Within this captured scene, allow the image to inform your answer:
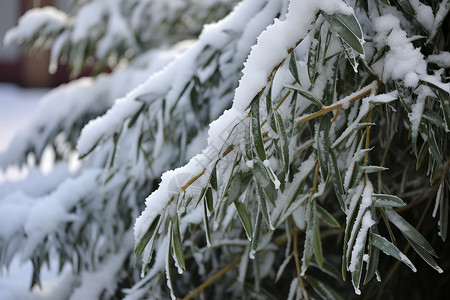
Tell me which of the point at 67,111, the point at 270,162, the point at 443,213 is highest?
the point at 270,162

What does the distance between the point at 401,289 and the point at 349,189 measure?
2.24 feet

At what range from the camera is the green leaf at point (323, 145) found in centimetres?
71

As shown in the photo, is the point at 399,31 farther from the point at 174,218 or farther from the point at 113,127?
the point at 113,127

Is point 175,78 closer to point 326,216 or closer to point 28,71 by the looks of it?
point 326,216

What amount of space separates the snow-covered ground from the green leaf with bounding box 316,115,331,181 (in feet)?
2.67

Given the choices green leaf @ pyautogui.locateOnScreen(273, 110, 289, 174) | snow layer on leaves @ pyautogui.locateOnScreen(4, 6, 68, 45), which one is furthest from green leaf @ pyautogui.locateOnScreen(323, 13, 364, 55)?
snow layer on leaves @ pyautogui.locateOnScreen(4, 6, 68, 45)

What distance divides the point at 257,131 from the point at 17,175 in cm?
287

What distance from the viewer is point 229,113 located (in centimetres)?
71

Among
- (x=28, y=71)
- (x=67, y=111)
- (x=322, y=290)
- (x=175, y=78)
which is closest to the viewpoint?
(x=322, y=290)

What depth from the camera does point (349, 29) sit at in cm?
64

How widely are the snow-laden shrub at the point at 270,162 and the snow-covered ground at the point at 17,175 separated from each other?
142mm

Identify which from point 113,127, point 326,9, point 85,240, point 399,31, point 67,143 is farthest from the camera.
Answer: point 67,143

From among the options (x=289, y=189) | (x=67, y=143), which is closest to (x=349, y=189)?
(x=289, y=189)

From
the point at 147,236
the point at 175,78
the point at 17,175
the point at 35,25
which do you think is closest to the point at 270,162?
the point at 147,236
